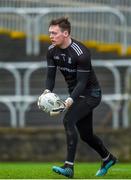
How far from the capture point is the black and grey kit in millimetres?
12852

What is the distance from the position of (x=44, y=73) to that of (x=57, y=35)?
843cm

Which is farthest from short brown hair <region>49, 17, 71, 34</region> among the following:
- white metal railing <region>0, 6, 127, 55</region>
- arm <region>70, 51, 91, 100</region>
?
white metal railing <region>0, 6, 127, 55</region>

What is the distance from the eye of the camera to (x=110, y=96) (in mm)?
20234

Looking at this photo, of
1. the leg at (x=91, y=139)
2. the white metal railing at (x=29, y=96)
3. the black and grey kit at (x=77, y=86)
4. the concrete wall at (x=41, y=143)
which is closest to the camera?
the black and grey kit at (x=77, y=86)

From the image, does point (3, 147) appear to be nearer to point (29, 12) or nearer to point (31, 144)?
point (31, 144)

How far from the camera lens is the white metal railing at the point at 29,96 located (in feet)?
65.7

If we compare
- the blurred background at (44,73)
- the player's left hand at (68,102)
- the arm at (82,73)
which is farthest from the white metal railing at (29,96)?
the player's left hand at (68,102)

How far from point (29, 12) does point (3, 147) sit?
4.70m

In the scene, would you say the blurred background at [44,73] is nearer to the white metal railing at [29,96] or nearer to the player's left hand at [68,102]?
the white metal railing at [29,96]

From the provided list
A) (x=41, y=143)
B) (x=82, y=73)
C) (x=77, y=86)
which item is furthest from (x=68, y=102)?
(x=41, y=143)

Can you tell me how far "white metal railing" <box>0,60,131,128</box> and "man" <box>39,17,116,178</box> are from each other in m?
6.64

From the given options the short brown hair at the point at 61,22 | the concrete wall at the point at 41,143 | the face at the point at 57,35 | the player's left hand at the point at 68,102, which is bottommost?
the concrete wall at the point at 41,143

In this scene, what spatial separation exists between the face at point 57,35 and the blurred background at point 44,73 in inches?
267

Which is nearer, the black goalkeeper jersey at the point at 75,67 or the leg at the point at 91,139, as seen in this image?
the black goalkeeper jersey at the point at 75,67
